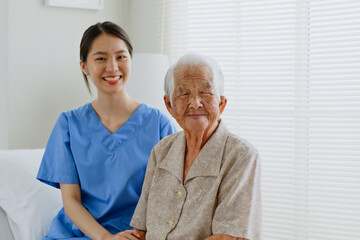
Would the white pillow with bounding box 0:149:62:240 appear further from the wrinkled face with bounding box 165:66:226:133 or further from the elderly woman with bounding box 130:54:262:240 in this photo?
the wrinkled face with bounding box 165:66:226:133

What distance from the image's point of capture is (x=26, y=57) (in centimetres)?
276

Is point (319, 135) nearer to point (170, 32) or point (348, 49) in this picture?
point (348, 49)

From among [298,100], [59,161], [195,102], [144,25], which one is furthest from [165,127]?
[144,25]

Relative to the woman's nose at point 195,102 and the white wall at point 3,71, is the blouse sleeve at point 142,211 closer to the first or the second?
the woman's nose at point 195,102

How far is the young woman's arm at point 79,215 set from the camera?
1.65 metres

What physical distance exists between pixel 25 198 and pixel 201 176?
1005 millimetres

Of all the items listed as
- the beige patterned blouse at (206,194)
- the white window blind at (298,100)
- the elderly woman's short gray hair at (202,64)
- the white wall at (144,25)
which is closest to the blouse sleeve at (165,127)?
the beige patterned blouse at (206,194)

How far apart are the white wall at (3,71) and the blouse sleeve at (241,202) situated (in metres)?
1.87

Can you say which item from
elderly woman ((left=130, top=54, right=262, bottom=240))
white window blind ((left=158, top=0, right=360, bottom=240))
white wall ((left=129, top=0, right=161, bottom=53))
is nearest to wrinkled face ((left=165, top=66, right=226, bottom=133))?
elderly woman ((left=130, top=54, right=262, bottom=240))

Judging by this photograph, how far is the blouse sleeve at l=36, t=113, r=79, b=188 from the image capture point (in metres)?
1.79

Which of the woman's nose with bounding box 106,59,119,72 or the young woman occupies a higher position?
the woman's nose with bounding box 106,59,119,72

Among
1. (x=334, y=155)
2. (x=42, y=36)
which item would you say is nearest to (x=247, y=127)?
(x=334, y=155)

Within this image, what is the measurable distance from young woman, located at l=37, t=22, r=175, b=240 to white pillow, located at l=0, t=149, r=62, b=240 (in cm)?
11

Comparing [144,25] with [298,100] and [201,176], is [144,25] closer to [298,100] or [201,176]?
[298,100]
